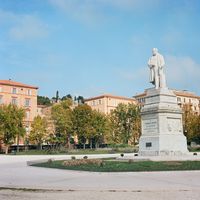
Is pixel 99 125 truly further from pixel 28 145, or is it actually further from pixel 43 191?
pixel 43 191

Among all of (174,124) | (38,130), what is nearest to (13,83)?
(38,130)

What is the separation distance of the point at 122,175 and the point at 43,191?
5526 millimetres

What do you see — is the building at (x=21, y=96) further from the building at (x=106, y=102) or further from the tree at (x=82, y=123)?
the building at (x=106, y=102)

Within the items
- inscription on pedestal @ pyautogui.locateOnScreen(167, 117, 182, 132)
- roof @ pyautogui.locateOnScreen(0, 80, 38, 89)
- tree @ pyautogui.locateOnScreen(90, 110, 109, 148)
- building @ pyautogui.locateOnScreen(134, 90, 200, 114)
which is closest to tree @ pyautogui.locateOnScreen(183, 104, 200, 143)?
tree @ pyautogui.locateOnScreen(90, 110, 109, 148)

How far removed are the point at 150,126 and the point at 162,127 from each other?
1.25 m

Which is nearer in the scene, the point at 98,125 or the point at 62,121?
the point at 62,121

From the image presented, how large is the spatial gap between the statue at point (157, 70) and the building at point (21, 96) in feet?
205

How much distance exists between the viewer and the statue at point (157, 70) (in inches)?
1222

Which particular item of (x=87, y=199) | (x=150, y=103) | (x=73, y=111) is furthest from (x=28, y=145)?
(x=87, y=199)

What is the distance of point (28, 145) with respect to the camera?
286 feet

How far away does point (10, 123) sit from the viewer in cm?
6831

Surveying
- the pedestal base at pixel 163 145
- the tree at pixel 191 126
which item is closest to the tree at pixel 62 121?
the tree at pixel 191 126

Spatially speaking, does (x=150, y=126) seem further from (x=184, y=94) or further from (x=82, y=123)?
(x=184, y=94)

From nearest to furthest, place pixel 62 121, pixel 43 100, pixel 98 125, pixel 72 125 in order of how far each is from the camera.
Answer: pixel 62 121, pixel 72 125, pixel 98 125, pixel 43 100
